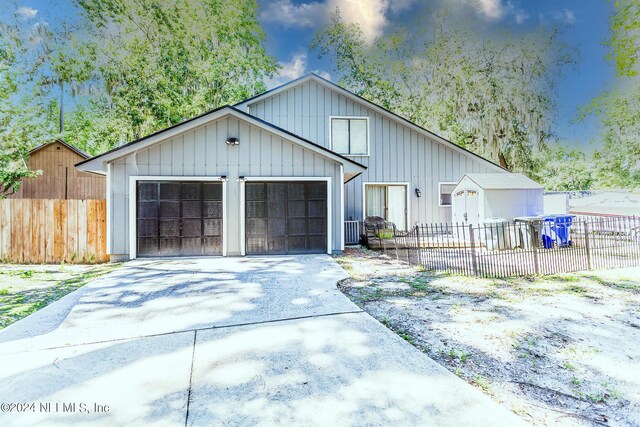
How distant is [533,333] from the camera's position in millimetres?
3664

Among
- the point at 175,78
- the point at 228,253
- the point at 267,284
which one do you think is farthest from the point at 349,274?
the point at 175,78

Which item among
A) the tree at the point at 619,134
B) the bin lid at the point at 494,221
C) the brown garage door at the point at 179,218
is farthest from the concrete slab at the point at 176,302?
the tree at the point at 619,134

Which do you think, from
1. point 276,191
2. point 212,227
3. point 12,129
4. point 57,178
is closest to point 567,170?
point 276,191

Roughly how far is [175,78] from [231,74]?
150 inches

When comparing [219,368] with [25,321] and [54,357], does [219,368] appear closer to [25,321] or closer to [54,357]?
[54,357]

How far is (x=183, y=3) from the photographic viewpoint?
21.6 m

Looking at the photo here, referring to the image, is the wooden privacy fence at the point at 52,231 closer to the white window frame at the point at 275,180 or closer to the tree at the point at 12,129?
the tree at the point at 12,129

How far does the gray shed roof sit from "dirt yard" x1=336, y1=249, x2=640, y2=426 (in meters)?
4.85

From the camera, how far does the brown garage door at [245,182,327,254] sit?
896 cm

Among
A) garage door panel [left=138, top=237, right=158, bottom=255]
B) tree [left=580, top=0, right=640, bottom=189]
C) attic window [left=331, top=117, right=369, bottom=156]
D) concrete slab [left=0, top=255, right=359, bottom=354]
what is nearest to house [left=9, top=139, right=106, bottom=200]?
A: garage door panel [left=138, top=237, right=158, bottom=255]

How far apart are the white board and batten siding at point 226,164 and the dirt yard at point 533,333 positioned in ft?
12.6

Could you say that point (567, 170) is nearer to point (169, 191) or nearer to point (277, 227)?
point (277, 227)

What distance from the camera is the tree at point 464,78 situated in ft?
58.6

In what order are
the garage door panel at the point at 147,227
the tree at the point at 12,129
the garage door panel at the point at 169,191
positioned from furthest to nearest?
the tree at the point at 12,129, the garage door panel at the point at 169,191, the garage door panel at the point at 147,227
